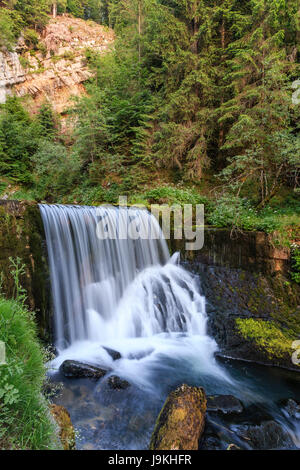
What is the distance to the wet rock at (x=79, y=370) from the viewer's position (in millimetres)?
3770

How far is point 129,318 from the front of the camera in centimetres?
551

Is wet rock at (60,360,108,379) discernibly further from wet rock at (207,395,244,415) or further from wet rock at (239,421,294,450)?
wet rock at (239,421,294,450)

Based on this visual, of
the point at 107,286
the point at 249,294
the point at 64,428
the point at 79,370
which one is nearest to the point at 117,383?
the point at 79,370

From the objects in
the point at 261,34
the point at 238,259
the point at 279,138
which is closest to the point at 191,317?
the point at 238,259

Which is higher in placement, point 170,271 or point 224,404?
point 170,271

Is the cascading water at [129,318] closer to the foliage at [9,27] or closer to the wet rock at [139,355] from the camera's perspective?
the wet rock at [139,355]

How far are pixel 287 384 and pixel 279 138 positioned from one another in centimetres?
628

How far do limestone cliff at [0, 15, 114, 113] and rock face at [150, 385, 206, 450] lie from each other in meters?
21.1

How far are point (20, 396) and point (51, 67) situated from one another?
25.4m

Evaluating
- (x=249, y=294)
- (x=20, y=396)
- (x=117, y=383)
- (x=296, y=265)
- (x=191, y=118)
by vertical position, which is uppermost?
(x=191, y=118)

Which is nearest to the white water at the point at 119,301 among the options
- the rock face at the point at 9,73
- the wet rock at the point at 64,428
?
the wet rock at the point at 64,428

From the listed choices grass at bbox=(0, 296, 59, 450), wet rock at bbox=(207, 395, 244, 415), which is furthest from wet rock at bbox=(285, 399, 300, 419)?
grass at bbox=(0, 296, 59, 450)

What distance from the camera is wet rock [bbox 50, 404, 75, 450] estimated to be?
205 cm

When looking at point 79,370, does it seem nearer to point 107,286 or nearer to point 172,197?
point 107,286
